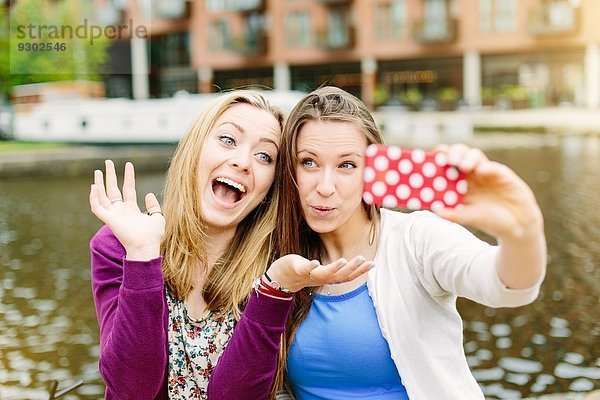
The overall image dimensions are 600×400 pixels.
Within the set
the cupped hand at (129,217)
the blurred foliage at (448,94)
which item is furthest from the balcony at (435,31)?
the cupped hand at (129,217)

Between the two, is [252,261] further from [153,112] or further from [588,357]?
[153,112]

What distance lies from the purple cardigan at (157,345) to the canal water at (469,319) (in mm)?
3935

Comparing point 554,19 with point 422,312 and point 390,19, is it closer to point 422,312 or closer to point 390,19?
point 390,19

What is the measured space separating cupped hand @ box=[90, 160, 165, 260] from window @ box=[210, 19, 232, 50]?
130ft

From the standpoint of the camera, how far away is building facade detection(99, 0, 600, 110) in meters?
34.9

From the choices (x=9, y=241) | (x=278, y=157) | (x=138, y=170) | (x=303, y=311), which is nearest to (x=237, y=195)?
(x=278, y=157)

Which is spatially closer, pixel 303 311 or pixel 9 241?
pixel 303 311

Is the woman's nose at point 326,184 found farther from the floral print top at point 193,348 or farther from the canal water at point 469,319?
the canal water at point 469,319

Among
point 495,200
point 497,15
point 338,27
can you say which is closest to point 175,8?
point 338,27

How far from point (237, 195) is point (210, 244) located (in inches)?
6.4

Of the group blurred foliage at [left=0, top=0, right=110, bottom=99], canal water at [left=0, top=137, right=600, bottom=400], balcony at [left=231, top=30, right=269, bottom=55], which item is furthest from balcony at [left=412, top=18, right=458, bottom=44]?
canal water at [left=0, top=137, right=600, bottom=400]

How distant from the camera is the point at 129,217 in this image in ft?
6.27

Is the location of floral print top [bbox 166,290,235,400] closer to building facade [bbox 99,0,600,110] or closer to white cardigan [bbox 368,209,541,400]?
white cardigan [bbox 368,209,541,400]

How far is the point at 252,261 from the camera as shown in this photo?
2135 millimetres
